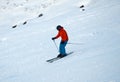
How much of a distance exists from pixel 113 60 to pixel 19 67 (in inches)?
198

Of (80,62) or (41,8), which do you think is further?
(41,8)

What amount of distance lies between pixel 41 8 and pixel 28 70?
2192 centimetres

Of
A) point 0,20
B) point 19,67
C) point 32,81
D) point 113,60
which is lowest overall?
point 0,20

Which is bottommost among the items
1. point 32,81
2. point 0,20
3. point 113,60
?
point 0,20

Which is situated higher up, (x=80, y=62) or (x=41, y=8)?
(x=80, y=62)

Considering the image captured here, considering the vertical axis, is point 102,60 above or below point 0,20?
above

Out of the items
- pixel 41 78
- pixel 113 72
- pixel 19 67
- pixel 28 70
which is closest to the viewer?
pixel 113 72

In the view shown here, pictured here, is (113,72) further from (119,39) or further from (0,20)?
(0,20)

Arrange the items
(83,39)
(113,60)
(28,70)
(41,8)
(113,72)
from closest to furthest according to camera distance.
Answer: (113,72)
(113,60)
(28,70)
(83,39)
(41,8)

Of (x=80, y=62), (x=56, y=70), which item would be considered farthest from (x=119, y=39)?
(x=56, y=70)

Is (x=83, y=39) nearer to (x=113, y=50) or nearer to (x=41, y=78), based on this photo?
(x=113, y=50)

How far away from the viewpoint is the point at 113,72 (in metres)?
6.70

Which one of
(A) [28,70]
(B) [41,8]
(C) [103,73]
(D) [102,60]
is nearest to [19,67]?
(A) [28,70]

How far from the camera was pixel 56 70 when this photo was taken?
8.73 metres
